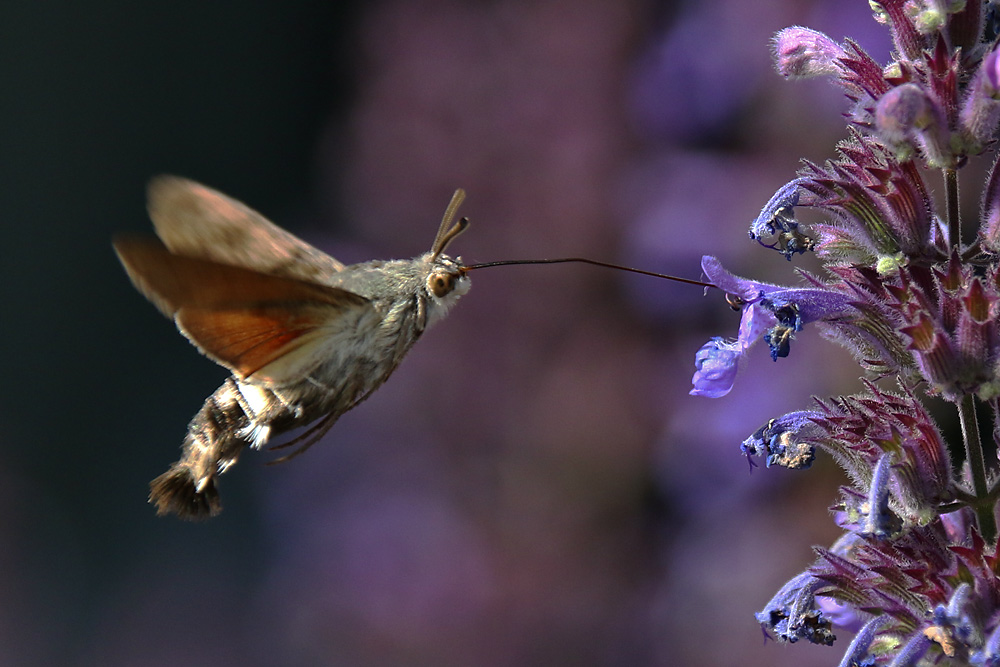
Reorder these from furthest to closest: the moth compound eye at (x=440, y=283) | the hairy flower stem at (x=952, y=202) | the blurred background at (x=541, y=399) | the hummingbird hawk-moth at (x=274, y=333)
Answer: the blurred background at (x=541, y=399) → the moth compound eye at (x=440, y=283) → the hummingbird hawk-moth at (x=274, y=333) → the hairy flower stem at (x=952, y=202)

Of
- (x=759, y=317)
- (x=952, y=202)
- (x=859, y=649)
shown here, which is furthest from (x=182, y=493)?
(x=952, y=202)

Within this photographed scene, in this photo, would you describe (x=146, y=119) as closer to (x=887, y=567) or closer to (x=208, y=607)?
(x=208, y=607)

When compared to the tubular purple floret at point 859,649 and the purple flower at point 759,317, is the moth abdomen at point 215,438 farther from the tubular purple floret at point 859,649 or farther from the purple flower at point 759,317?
the tubular purple floret at point 859,649

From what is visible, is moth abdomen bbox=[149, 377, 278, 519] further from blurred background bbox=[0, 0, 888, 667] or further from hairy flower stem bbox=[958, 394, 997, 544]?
blurred background bbox=[0, 0, 888, 667]

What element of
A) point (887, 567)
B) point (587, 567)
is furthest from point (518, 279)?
point (887, 567)

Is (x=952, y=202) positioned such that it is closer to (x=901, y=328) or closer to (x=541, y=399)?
(x=901, y=328)

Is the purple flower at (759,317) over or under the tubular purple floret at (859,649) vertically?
over

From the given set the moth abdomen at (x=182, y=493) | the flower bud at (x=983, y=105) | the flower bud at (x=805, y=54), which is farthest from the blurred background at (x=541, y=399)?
the moth abdomen at (x=182, y=493)
